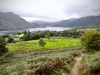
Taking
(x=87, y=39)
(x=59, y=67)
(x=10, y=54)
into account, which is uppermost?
(x=87, y=39)

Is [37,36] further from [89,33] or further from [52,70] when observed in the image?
[52,70]

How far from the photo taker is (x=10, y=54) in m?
33.9

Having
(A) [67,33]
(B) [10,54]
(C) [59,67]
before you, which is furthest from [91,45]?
(A) [67,33]

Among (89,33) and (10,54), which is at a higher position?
(89,33)

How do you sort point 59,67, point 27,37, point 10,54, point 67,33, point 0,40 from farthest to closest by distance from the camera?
point 67,33 < point 27,37 < point 0,40 < point 10,54 < point 59,67

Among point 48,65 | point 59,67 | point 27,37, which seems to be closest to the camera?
point 48,65

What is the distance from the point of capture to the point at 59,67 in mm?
14680

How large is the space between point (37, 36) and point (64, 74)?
92.6 metres

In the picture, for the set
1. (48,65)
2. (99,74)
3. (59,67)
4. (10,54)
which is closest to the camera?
(99,74)

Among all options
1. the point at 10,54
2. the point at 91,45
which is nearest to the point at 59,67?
the point at 91,45

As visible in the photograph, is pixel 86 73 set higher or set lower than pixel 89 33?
lower

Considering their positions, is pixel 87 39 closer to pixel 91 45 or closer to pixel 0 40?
pixel 91 45

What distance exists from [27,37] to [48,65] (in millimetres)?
89980

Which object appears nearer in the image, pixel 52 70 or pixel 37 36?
pixel 52 70
